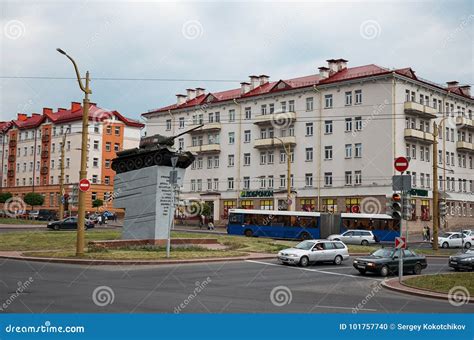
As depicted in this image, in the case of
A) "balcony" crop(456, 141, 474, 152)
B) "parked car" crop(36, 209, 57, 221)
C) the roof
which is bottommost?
"parked car" crop(36, 209, 57, 221)

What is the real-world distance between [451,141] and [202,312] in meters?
63.6

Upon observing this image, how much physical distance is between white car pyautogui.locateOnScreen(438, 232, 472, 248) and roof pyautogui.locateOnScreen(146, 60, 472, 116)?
65.7 feet

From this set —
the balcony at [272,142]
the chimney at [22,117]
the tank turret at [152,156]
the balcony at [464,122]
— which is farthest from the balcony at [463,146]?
the chimney at [22,117]

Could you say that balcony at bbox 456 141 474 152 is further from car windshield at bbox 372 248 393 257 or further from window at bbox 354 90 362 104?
car windshield at bbox 372 248 393 257

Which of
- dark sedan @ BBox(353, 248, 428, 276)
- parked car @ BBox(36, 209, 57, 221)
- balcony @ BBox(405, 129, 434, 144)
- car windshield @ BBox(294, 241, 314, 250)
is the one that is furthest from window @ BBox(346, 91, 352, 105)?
dark sedan @ BBox(353, 248, 428, 276)

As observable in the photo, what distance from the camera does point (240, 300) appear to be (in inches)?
604

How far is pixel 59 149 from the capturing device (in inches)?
3671

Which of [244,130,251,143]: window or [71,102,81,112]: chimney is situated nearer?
[244,130,251,143]: window

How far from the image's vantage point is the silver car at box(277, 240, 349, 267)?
28219 millimetres

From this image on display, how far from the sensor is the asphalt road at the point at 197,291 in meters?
13.6

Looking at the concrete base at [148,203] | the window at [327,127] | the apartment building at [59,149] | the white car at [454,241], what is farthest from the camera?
the apartment building at [59,149]

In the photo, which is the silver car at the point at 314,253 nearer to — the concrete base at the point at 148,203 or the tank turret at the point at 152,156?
the concrete base at the point at 148,203

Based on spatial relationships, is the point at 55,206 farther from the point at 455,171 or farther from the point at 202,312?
the point at 202,312

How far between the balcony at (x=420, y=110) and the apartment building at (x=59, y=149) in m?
48.0
